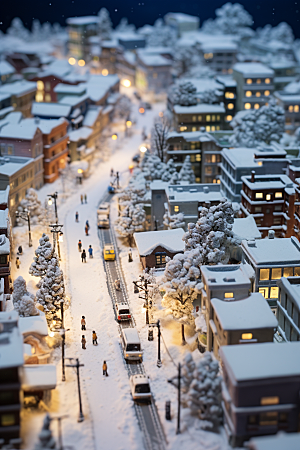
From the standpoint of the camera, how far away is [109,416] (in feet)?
171

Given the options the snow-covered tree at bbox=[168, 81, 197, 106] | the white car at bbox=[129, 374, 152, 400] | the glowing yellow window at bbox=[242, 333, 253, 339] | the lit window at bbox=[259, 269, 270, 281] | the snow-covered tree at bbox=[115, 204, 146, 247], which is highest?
the snow-covered tree at bbox=[168, 81, 197, 106]

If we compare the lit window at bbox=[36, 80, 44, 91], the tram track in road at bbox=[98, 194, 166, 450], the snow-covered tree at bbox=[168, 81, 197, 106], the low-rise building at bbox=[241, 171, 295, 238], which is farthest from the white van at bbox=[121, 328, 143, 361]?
the lit window at bbox=[36, 80, 44, 91]

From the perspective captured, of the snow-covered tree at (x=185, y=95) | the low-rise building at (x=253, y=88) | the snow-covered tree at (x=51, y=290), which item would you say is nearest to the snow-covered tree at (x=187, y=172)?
the snow-covered tree at (x=185, y=95)

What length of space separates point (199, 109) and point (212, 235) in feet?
182

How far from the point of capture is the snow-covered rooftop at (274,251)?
62656 mm

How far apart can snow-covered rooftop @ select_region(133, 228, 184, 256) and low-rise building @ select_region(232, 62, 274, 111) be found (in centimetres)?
5835

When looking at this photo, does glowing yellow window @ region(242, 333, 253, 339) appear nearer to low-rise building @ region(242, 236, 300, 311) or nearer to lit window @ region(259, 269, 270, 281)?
low-rise building @ region(242, 236, 300, 311)

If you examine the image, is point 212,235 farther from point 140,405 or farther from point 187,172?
point 187,172


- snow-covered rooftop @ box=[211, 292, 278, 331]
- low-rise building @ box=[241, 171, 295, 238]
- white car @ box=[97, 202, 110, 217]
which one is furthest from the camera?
white car @ box=[97, 202, 110, 217]

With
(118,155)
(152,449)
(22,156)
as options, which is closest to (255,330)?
(152,449)

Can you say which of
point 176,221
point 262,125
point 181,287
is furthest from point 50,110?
point 181,287

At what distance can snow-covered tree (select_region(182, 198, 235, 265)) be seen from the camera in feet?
215

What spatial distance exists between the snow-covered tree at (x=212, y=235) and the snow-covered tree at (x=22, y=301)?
1717 cm

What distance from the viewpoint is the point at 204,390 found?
161 feet
